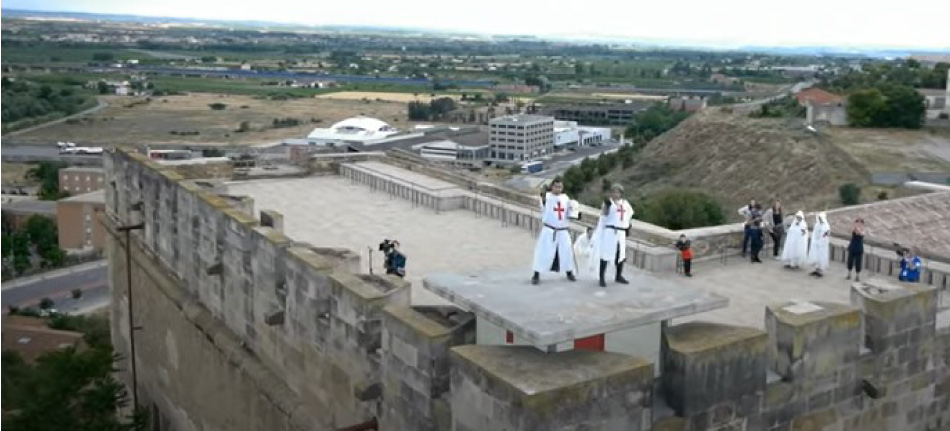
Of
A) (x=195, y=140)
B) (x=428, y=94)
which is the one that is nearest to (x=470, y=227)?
(x=195, y=140)

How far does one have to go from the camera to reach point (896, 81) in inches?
3219

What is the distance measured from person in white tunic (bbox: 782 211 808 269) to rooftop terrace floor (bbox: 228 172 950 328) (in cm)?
14

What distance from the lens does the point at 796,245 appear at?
11.8 metres

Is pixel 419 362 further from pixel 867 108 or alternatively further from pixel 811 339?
pixel 867 108

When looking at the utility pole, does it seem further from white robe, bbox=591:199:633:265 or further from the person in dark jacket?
white robe, bbox=591:199:633:265

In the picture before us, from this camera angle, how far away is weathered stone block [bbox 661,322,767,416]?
757 cm

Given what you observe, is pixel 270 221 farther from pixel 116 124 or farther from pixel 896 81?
pixel 116 124

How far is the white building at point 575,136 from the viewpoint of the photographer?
111m

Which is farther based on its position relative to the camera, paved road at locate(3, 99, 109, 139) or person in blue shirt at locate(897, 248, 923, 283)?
paved road at locate(3, 99, 109, 139)

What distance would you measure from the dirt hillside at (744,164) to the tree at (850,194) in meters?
0.49

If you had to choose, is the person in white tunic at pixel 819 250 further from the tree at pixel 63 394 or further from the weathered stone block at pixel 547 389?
the tree at pixel 63 394

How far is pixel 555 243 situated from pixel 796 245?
4424 millimetres

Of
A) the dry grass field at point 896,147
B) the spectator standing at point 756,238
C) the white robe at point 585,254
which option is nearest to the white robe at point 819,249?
the spectator standing at point 756,238

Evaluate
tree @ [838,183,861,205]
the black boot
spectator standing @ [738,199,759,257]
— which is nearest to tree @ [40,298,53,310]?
tree @ [838,183,861,205]
